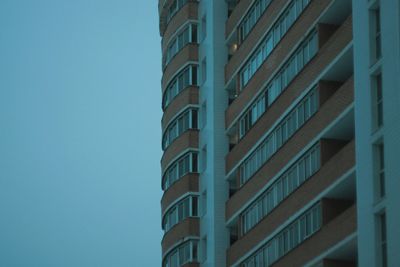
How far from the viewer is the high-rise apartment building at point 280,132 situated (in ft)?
158

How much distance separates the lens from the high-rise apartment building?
4825cm

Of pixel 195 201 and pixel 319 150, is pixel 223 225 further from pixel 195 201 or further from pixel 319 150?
pixel 319 150

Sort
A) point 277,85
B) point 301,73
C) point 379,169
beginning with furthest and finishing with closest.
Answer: point 277,85, point 301,73, point 379,169

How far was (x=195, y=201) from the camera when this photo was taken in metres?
72.0

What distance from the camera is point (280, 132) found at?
6038 centimetres

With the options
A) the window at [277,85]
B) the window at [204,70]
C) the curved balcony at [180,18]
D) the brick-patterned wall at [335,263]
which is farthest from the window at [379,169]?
the curved balcony at [180,18]

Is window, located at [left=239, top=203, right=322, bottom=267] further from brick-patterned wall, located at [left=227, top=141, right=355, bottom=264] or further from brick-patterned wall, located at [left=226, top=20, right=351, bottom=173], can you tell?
brick-patterned wall, located at [left=226, top=20, right=351, bottom=173]

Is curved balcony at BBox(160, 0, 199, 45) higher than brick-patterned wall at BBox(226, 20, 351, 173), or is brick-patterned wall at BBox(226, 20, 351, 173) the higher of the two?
curved balcony at BBox(160, 0, 199, 45)

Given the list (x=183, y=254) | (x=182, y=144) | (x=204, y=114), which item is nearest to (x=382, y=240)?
(x=183, y=254)

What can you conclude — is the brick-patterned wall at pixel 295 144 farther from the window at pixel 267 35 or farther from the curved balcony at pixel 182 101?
the curved balcony at pixel 182 101

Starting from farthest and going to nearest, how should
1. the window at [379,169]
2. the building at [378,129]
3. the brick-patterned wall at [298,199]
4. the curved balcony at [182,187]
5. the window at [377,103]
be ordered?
1. the curved balcony at [182,187]
2. the brick-patterned wall at [298,199]
3. the window at [377,103]
4. the window at [379,169]
5. the building at [378,129]

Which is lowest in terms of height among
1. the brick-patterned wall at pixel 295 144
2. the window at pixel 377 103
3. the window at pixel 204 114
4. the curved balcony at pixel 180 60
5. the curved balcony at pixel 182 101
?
Result: the window at pixel 377 103

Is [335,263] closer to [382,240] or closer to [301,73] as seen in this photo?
[382,240]

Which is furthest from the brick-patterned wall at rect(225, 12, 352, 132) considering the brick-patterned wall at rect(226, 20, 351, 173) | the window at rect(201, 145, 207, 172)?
the window at rect(201, 145, 207, 172)
